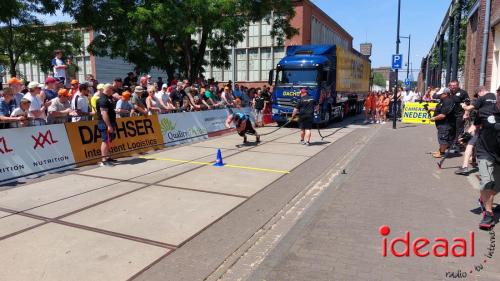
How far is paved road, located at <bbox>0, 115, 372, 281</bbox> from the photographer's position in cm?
420

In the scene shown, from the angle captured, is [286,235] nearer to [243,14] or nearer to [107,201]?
[107,201]

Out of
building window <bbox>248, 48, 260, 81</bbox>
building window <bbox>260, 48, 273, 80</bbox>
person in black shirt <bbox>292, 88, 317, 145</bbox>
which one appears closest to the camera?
person in black shirt <bbox>292, 88, 317, 145</bbox>

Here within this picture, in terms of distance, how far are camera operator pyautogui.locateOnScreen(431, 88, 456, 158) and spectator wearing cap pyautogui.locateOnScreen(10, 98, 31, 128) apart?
1006 cm

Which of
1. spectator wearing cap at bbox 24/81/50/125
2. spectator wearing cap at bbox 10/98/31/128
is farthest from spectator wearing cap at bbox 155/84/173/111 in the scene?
spectator wearing cap at bbox 10/98/31/128

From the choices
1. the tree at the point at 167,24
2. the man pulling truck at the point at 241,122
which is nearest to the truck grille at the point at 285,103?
the tree at the point at 167,24

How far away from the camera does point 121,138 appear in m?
10.6

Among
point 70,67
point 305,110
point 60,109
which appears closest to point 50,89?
point 60,109

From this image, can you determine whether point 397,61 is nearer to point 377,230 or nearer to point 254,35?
point 377,230

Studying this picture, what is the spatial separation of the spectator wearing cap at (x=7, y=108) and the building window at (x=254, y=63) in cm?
3208

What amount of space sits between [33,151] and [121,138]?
2508mm

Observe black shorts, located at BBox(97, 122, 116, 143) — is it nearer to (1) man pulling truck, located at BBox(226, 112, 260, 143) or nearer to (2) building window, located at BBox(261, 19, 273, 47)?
(1) man pulling truck, located at BBox(226, 112, 260, 143)

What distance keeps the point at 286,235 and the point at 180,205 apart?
202cm

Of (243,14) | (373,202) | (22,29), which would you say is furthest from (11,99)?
(22,29)

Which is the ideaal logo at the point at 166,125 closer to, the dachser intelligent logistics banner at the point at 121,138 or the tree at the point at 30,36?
the dachser intelligent logistics banner at the point at 121,138
